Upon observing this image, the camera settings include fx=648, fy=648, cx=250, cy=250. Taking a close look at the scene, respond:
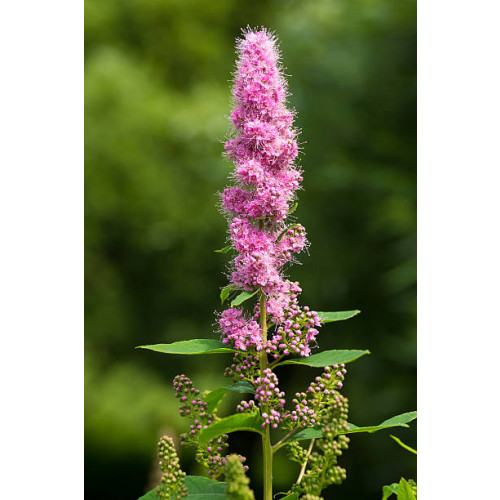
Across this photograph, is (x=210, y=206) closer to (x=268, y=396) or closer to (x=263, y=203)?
(x=263, y=203)

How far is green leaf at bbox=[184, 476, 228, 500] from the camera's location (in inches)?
75.5

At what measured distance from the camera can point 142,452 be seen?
4.91 m

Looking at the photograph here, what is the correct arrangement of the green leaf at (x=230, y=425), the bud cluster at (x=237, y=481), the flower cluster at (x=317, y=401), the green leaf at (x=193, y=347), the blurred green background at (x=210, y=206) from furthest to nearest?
1. the blurred green background at (x=210, y=206)
2. the flower cluster at (x=317, y=401)
3. the green leaf at (x=193, y=347)
4. the green leaf at (x=230, y=425)
5. the bud cluster at (x=237, y=481)

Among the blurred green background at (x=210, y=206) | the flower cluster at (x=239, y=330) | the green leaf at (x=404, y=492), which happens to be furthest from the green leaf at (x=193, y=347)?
the blurred green background at (x=210, y=206)

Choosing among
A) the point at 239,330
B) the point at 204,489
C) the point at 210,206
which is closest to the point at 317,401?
the point at 239,330

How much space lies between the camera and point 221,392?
192cm

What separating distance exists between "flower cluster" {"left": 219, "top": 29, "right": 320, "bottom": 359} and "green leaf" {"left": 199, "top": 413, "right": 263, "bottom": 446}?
0.69 ft

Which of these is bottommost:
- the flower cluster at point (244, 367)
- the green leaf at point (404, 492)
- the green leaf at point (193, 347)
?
the green leaf at point (404, 492)

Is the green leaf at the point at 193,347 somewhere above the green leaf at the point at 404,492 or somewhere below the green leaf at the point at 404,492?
above

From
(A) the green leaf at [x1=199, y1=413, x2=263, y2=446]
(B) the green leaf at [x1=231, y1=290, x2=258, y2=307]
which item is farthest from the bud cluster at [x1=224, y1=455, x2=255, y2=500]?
(B) the green leaf at [x1=231, y1=290, x2=258, y2=307]

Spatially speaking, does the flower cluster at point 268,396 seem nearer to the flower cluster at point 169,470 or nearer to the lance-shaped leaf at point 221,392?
the lance-shaped leaf at point 221,392

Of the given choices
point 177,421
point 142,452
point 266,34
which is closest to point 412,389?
point 177,421

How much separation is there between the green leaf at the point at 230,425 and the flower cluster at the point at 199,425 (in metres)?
0.20

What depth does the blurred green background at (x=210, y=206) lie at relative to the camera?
433 centimetres
